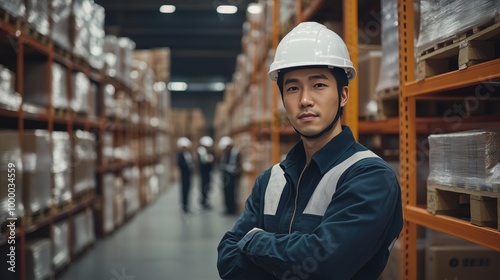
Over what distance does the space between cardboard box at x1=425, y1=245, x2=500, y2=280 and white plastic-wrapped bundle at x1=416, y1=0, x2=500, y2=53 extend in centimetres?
135

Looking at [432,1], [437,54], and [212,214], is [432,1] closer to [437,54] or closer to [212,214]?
[437,54]

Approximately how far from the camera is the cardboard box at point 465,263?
312 cm

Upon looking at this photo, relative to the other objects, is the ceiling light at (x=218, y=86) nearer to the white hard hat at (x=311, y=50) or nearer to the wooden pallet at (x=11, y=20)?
the wooden pallet at (x=11, y=20)

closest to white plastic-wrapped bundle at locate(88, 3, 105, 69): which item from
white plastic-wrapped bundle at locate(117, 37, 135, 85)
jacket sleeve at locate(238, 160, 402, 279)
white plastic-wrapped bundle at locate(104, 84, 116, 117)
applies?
white plastic-wrapped bundle at locate(104, 84, 116, 117)

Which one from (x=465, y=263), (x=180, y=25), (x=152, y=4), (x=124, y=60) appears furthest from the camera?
(x=180, y=25)

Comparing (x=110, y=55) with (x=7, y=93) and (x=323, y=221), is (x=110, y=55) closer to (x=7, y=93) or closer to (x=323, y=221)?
(x=7, y=93)

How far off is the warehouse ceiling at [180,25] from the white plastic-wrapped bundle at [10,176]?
271 inches

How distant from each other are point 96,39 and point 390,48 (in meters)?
5.43

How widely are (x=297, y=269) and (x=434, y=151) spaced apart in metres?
1.40

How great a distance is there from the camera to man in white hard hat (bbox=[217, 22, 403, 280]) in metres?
1.73

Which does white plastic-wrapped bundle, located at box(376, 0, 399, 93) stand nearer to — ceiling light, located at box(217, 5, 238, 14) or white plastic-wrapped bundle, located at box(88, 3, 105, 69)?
white plastic-wrapped bundle, located at box(88, 3, 105, 69)

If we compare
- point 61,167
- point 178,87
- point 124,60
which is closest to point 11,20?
point 61,167

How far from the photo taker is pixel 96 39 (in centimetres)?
755

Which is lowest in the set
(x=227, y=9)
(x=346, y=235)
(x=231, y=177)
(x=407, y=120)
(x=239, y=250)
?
(x=231, y=177)
